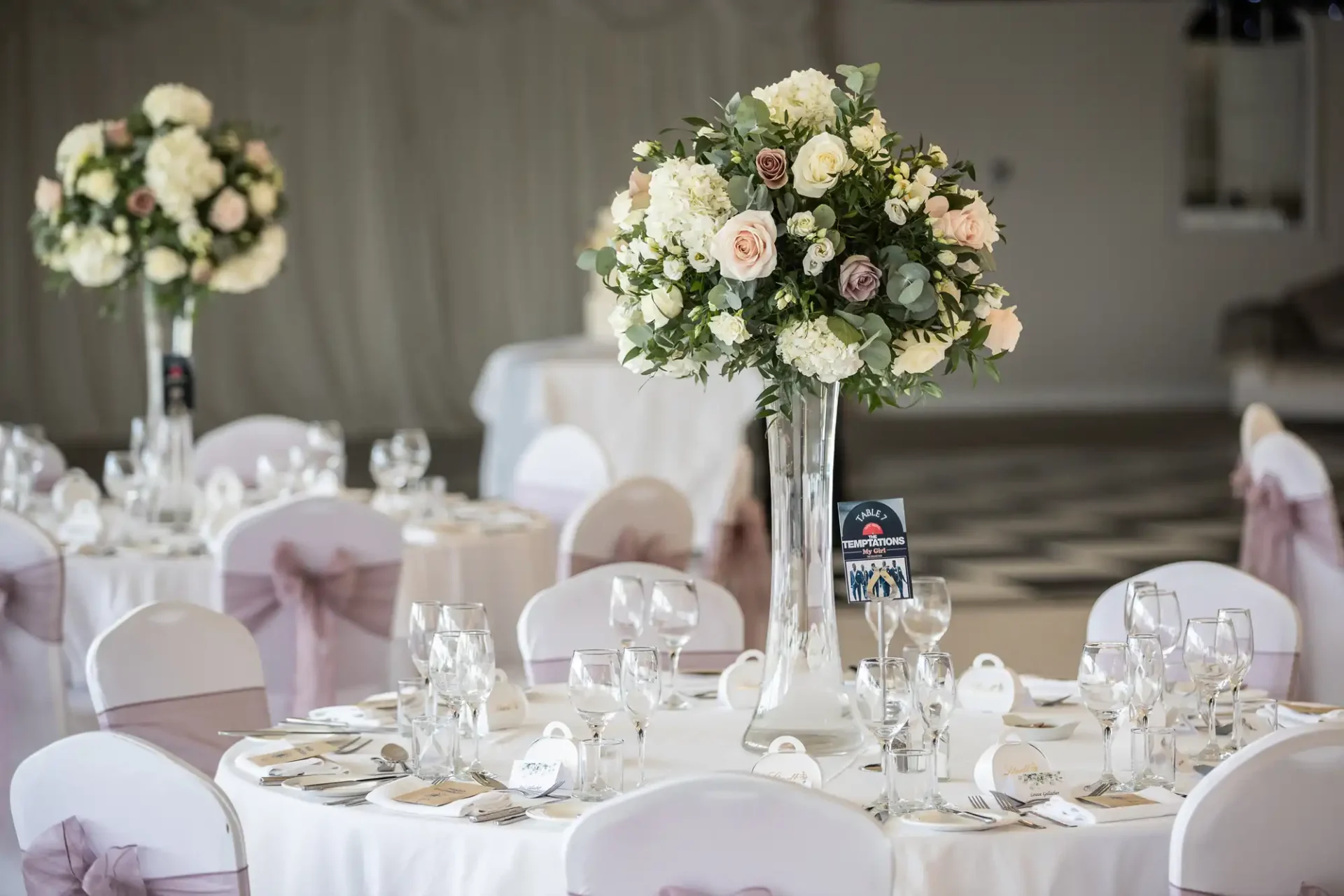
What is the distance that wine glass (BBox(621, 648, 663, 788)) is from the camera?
216cm

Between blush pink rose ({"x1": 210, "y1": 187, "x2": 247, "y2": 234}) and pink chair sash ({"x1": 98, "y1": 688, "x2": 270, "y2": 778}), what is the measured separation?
201cm

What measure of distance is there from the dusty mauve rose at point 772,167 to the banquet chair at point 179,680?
3.87ft

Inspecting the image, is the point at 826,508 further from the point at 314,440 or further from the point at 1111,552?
the point at 1111,552

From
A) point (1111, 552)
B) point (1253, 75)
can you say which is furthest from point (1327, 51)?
point (1111, 552)

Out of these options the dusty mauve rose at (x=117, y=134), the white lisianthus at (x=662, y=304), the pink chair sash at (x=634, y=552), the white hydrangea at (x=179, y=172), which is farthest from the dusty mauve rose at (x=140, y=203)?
the white lisianthus at (x=662, y=304)

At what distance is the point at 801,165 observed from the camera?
2172 millimetres

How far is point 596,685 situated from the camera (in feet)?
6.99

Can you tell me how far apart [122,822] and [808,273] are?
3.36ft

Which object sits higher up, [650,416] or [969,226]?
[969,226]

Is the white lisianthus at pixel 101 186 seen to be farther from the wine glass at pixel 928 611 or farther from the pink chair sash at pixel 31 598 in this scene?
the wine glass at pixel 928 611

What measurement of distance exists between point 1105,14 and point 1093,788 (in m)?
14.2

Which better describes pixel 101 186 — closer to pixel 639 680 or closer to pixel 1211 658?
pixel 639 680

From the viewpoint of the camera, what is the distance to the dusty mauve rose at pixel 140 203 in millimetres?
4441

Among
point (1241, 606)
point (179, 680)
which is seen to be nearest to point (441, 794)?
point (179, 680)
